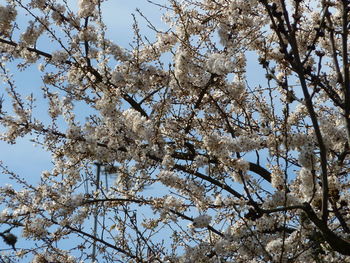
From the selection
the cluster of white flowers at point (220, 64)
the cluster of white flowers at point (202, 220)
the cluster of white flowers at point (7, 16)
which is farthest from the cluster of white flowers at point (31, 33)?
the cluster of white flowers at point (202, 220)

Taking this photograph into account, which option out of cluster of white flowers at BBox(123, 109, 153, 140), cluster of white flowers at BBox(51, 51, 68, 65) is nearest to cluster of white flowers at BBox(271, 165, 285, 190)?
cluster of white flowers at BBox(123, 109, 153, 140)

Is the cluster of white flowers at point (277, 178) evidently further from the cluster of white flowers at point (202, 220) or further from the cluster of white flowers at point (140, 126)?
the cluster of white flowers at point (140, 126)

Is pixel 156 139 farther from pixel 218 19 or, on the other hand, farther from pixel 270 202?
pixel 218 19

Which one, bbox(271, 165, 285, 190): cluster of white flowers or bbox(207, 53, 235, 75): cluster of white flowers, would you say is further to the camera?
bbox(207, 53, 235, 75): cluster of white flowers

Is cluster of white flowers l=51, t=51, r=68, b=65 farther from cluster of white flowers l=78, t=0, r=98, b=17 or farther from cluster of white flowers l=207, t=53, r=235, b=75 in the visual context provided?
cluster of white flowers l=207, t=53, r=235, b=75

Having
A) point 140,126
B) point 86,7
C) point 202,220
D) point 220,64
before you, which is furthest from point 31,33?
Answer: point 202,220

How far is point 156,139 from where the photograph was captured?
6.37m

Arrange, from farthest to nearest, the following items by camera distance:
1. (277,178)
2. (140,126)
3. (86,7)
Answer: (86,7)
(140,126)
(277,178)

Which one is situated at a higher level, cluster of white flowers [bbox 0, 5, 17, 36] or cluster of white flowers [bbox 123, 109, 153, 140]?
cluster of white flowers [bbox 0, 5, 17, 36]

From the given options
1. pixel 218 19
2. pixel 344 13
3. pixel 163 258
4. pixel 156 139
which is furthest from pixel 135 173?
pixel 344 13

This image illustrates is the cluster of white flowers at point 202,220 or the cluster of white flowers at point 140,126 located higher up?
the cluster of white flowers at point 140,126

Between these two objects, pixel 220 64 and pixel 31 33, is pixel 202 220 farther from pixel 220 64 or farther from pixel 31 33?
pixel 31 33

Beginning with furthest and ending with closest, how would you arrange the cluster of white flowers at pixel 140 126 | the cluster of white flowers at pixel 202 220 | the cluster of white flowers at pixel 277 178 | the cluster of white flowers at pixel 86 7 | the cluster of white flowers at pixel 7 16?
the cluster of white flowers at pixel 86 7 < the cluster of white flowers at pixel 7 16 < the cluster of white flowers at pixel 140 126 < the cluster of white flowers at pixel 202 220 < the cluster of white flowers at pixel 277 178

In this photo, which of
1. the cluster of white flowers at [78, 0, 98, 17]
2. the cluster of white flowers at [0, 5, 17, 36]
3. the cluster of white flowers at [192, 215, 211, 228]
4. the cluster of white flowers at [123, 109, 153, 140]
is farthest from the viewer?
the cluster of white flowers at [78, 0, 98, 17]
